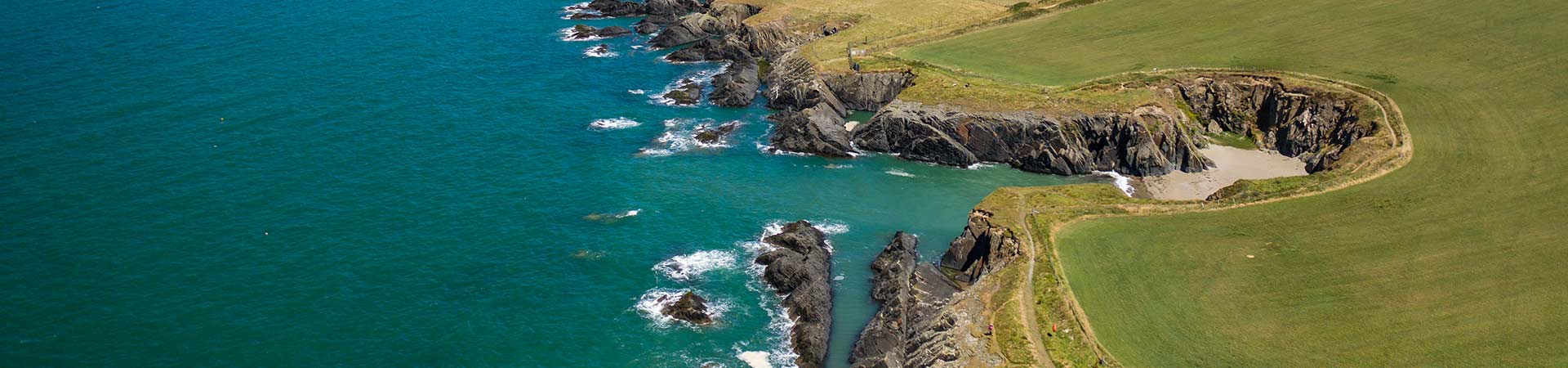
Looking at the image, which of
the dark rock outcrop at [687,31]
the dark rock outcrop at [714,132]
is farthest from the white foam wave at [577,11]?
the dark rock outcrop at [714,132]

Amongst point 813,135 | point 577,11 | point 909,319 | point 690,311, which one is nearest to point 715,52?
point 813,135

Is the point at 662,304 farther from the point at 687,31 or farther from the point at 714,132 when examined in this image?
the point at 687,31

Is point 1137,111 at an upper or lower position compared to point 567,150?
upper

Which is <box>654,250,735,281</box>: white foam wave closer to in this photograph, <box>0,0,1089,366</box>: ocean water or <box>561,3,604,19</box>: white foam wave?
<box>0,0,1089,366</box>: ocean water

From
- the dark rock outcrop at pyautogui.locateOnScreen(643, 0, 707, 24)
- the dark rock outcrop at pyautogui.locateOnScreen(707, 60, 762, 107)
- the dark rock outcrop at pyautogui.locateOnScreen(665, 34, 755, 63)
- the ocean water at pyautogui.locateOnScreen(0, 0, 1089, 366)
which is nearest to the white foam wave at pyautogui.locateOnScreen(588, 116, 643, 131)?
the ocean water at pyautogui.locateOnScreen(0, 0, 1089, 366)

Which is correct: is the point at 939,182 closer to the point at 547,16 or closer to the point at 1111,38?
the point at 1111,38

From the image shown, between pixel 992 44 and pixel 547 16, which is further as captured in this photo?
pixel 547 16

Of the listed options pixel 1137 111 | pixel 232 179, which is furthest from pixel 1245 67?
pixel 232 179
